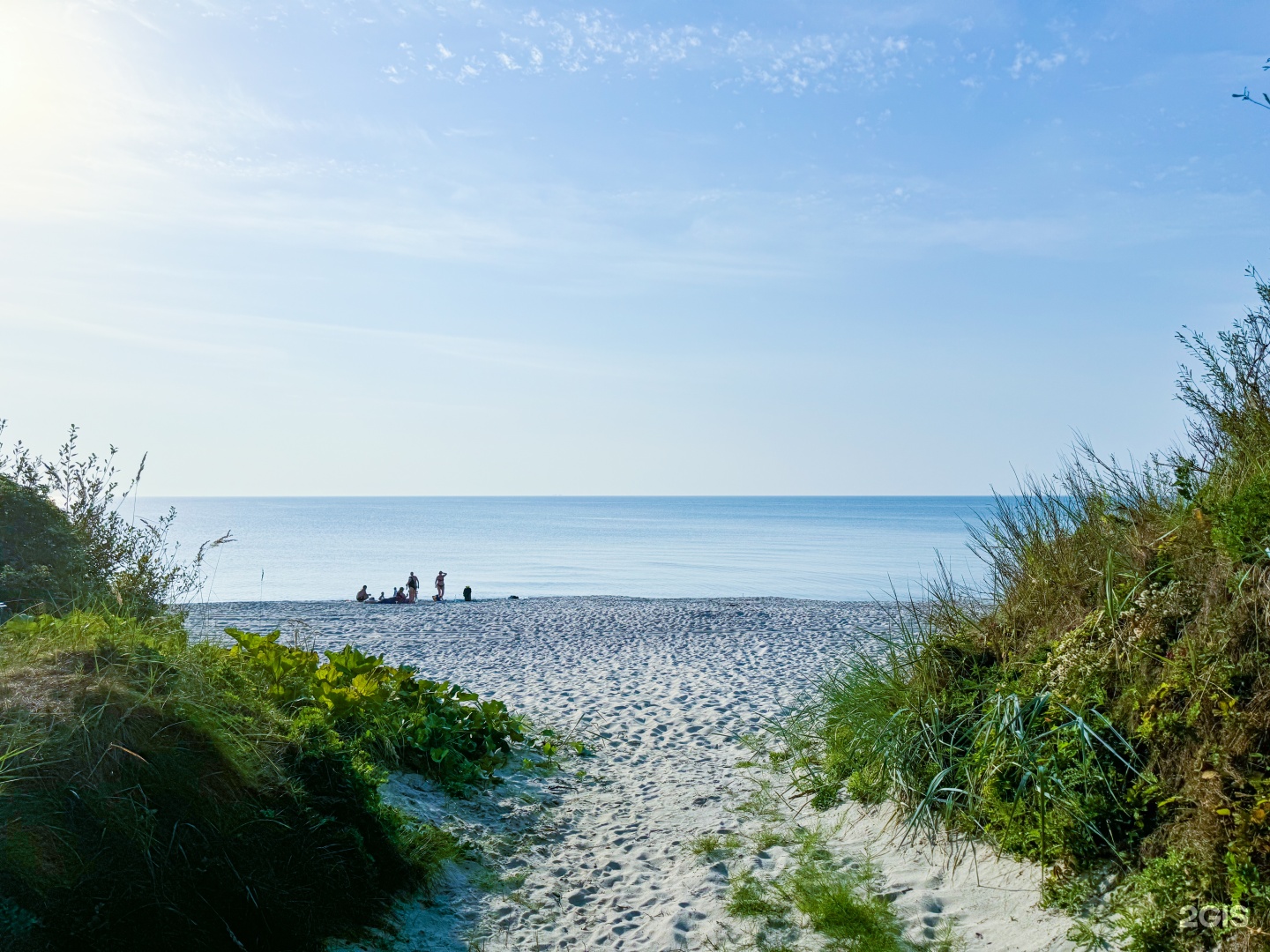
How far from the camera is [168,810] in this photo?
3797 millimetres

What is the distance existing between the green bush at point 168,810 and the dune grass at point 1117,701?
3400 millimetres

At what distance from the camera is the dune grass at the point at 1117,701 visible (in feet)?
12.5

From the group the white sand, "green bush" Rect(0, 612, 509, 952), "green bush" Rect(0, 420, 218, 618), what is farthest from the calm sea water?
"green bush" Rect(0, 612, 509, 952)

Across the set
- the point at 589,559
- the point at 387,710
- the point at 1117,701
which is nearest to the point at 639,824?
the point at 387,710

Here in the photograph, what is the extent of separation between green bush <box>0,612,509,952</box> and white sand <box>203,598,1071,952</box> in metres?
0.59

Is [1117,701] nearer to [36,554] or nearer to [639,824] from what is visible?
[639,824]

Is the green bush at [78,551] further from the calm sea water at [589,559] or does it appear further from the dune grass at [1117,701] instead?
the calm sea water at [589,559]

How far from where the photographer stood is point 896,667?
6426 millimetres

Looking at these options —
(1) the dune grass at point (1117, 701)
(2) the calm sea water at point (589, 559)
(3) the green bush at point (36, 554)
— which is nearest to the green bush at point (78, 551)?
(3) the green bush at point (36, 554)

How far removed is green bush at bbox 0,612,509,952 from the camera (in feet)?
11.1

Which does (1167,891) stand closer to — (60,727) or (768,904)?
(768,904)

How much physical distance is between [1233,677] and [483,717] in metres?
5.96

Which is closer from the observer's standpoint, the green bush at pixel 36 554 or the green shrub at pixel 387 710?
the green shrub at pixel 387 710

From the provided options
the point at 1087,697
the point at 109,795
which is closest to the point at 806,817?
the point at 1087,697
